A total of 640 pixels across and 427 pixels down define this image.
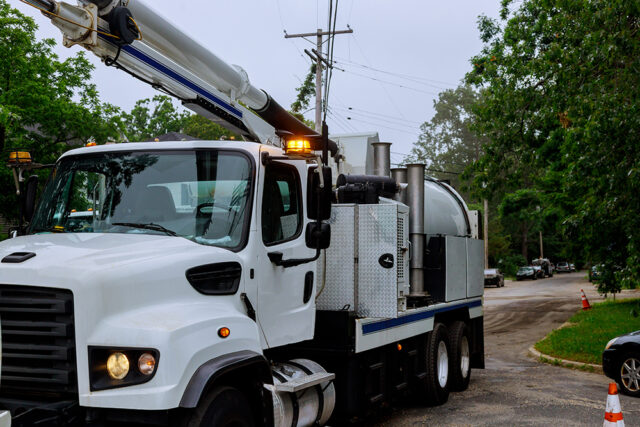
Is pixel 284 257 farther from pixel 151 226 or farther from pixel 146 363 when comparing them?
pixel 146 363

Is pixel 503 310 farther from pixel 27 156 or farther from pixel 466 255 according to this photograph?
pixel 27 156

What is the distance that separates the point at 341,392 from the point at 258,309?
2.01m

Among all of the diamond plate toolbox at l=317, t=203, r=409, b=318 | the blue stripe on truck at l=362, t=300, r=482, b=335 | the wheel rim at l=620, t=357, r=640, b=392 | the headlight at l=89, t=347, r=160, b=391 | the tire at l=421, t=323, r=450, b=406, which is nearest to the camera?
the headlight at l=89, t=347, r=160, b=391

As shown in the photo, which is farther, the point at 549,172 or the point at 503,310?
the point at 503,310

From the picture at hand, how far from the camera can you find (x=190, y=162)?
5.36 m

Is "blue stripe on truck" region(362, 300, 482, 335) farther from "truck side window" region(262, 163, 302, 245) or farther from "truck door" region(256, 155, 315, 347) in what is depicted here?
"truck side window" region(262, 163, 302, 245)

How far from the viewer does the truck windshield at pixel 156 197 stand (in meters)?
5.03

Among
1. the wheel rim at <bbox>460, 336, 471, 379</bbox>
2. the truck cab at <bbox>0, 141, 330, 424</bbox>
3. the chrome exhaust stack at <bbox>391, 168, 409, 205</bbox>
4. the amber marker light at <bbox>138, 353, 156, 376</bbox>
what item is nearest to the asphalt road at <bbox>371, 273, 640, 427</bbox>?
the wheel rim at <bbox>460, 336, 471, 379</bbox>

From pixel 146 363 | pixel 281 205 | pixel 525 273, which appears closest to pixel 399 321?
pixel 281 205

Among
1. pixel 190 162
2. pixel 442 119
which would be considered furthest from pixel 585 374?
pixel 442 119

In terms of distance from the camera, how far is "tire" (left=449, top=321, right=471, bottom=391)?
10.1m

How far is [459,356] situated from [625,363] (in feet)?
8.31

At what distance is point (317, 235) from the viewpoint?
5.54 m

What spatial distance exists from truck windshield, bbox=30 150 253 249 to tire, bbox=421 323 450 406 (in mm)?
4900
